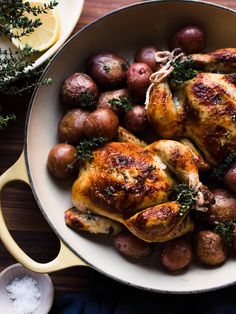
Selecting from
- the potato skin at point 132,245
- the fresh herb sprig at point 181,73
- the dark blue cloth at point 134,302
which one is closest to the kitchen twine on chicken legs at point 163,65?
the fresh herb sprig at point 181,73

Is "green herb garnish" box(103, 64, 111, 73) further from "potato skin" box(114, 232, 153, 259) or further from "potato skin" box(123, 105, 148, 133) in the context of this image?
"potato skin" box(114, 232, 153, 259)

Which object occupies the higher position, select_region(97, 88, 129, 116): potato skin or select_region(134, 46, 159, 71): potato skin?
select_region(134, 46, 159, 71): potato skin

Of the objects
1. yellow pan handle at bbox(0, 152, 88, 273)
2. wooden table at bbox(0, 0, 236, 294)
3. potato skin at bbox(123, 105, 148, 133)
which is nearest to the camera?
yellow pan handle at bbox(0, 152, 88, 273)

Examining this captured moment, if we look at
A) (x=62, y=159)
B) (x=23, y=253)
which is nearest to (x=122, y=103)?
(x=62, y=159)

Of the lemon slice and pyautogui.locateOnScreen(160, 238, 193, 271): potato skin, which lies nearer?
pyautogui.locateOnScreen(160, 238, 193, 271): potato skin

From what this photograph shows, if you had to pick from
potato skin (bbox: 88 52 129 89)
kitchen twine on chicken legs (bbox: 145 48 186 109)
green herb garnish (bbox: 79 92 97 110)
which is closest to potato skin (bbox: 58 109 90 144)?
green herb garnish (bbox: 79 92 97 110)

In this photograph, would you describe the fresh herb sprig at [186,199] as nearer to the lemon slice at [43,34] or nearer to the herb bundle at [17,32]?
the herb bundle at [17,32]

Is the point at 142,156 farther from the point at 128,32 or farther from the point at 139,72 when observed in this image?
the point at 128,32

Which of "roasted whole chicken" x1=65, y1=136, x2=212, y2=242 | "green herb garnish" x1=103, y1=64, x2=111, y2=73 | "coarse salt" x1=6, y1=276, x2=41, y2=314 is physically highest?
"green herb garnish" x1=103, y1=64, x2=111, y2=73
